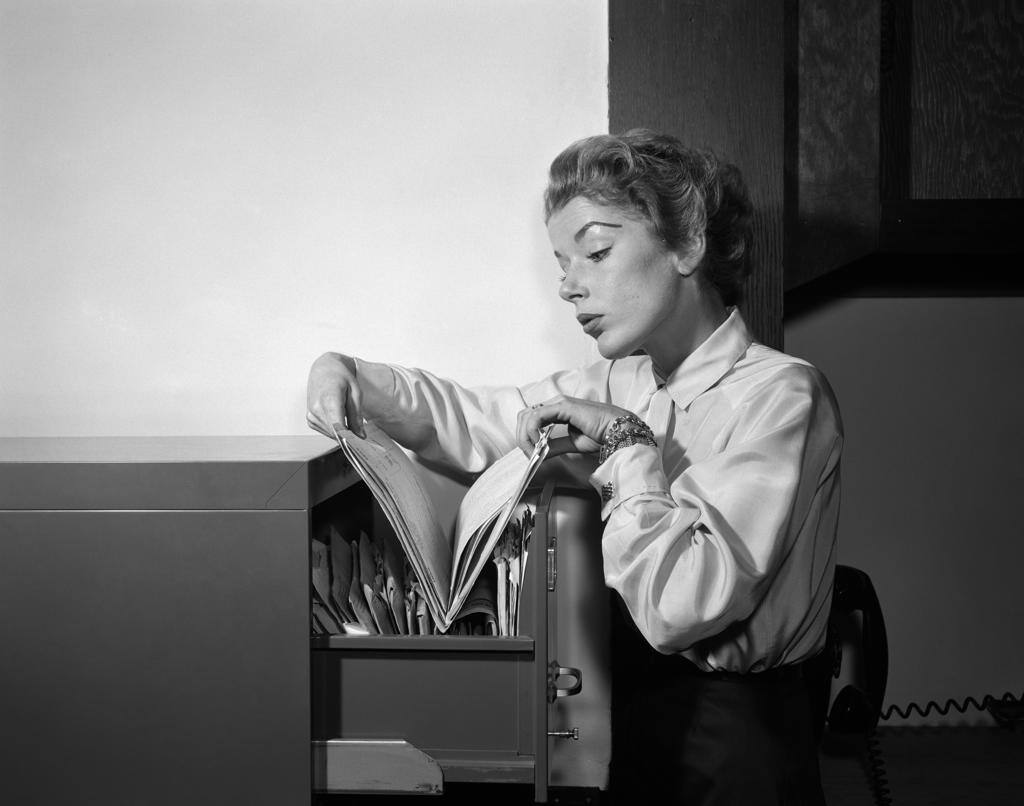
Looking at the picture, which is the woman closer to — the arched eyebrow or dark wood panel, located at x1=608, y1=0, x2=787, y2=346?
the arched eyebrow

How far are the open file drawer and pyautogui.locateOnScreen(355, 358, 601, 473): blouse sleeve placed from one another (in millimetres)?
430

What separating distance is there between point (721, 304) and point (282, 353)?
713 millimetres

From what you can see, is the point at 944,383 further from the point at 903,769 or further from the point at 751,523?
the point at 751,523

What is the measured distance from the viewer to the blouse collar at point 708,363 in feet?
4.18

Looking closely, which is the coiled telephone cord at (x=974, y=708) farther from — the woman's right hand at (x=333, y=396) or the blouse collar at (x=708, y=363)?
the woman's right hand at (x=333, y=396)

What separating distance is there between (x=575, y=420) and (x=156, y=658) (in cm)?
53

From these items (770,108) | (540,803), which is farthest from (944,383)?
(540,803)

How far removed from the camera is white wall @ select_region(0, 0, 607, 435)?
159 cm

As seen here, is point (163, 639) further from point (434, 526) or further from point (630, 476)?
point (630, 476)

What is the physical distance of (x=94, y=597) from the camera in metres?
1.00

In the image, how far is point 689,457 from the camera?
1252mm

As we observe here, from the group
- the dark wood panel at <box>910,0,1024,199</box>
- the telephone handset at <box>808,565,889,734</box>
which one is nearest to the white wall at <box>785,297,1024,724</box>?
the telephone handset at <box>808,565,889,734</box>

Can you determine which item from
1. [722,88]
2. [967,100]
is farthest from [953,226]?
[722,88]

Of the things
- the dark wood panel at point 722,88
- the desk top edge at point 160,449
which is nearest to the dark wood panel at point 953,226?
the dark wood panel at point 722,88
